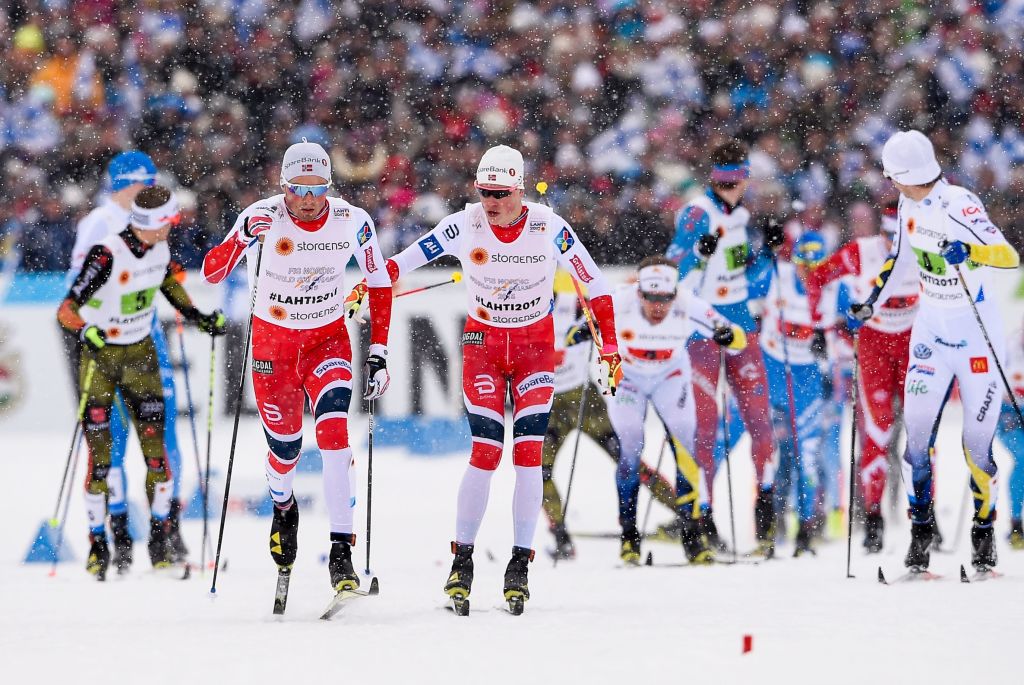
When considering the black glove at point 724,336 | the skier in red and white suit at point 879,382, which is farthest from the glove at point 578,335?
the skier in red and white suit at point 879,382

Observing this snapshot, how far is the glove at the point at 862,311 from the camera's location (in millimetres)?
8875

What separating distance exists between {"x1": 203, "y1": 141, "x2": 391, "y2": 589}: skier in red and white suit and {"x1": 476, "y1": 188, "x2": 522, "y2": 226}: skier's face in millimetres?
647

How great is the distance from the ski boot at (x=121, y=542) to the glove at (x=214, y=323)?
141 cm

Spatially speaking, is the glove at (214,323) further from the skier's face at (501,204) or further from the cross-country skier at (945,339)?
the cross-country skier at (945,339)

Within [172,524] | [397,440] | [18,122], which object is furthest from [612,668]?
[18,122]

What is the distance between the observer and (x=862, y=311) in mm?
8883

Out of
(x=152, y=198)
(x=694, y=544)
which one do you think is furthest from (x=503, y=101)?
(x=694, y=544)

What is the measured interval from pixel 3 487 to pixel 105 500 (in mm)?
3919

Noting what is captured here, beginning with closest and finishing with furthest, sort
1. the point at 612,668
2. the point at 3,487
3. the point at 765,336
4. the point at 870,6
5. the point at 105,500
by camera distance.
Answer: the point at 612,668 → the point at 105,500 → the point at 765,336 → the point at 3,487 → the point at 870,6

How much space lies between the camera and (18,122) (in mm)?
16156

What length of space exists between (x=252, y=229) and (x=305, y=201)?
303 millimetres

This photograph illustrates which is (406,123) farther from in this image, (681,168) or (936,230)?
(936,230)

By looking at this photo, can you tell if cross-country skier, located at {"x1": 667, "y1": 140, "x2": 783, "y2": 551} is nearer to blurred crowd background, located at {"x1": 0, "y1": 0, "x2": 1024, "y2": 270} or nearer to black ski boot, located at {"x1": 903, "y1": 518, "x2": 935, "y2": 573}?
black ski boot, located at {"x1": 903, "y1": 518, "x2": 935, "y2": 573}

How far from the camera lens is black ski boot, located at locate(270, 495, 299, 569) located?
23.9 feet
